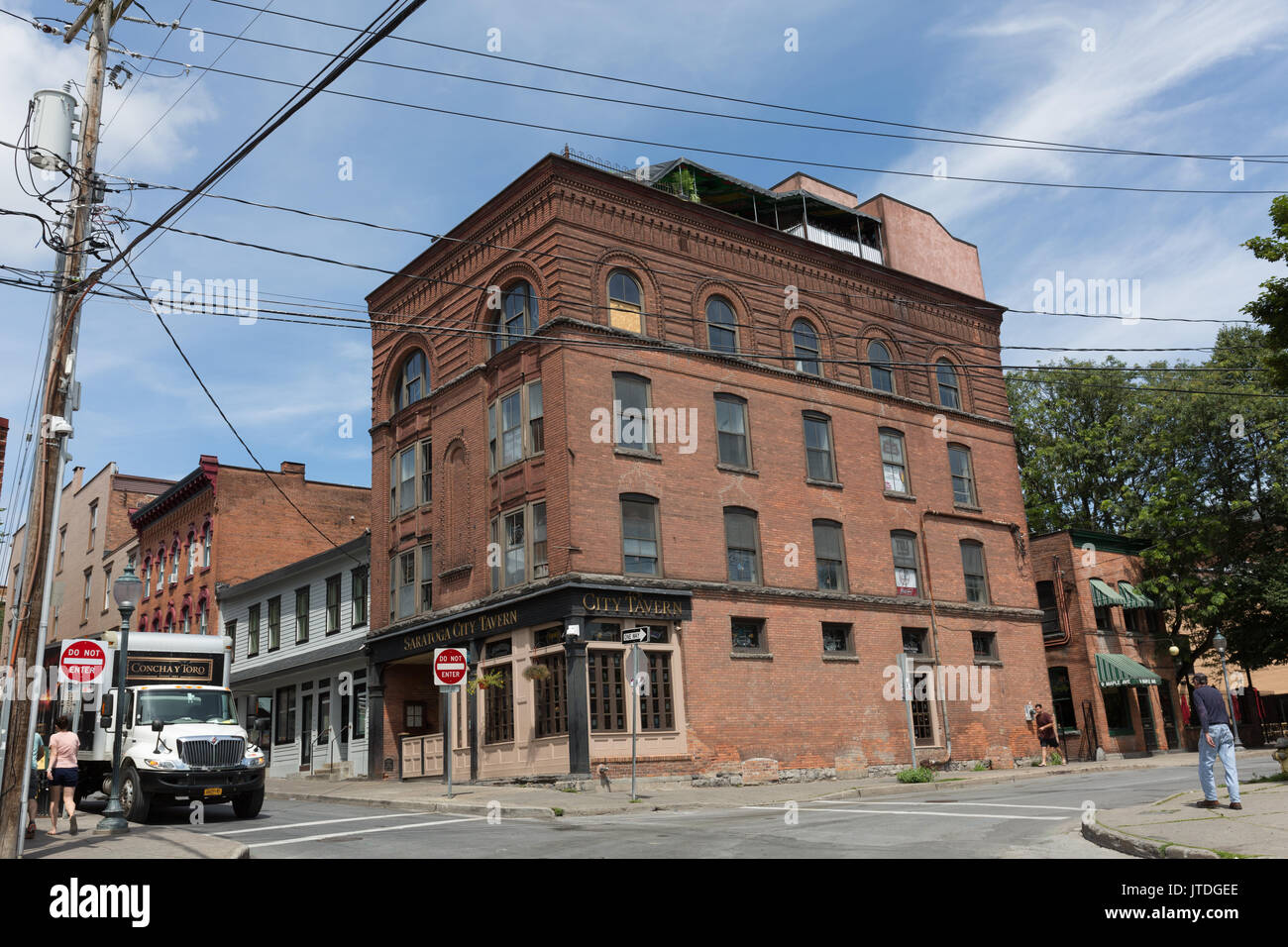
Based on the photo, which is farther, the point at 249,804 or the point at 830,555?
the point at 830,555

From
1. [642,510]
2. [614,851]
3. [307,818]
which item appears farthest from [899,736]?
[614,851]

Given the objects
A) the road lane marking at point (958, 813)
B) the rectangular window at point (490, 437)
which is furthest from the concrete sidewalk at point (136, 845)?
the rectangular window at point (490, 437)

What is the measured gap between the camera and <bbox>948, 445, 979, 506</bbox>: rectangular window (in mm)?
33625

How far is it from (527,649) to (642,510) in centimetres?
429

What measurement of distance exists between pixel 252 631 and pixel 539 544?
2064 cm

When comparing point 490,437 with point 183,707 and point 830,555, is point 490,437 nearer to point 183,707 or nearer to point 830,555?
point 830,555

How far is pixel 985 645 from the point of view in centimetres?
3231

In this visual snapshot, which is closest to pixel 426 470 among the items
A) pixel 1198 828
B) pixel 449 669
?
pixel 449 669

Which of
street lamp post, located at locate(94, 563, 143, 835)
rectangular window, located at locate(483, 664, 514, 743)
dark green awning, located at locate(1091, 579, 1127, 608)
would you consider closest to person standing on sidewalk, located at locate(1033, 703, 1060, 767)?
dark green awning, located at locate(1091, 579, 1127, 608)

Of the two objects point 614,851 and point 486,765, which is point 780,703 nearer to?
point 486,765

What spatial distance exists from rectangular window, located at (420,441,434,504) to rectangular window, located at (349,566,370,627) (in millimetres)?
5547

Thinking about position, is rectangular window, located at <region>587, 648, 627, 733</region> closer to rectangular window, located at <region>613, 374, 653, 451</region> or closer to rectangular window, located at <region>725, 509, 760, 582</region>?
rectangular window, located at <region>725, 509, 760, 582</region>

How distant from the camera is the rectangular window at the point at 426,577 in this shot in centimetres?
2880

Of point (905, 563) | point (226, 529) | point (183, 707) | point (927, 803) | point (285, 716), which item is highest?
point (226, 529)
